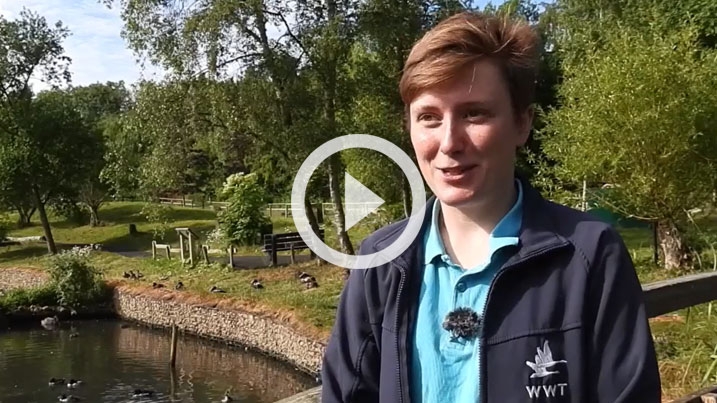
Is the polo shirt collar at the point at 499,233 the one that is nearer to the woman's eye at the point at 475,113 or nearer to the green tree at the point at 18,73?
the woman's eye at the point at 475,113

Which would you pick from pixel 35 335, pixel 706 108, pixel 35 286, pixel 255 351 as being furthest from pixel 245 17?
pixel 35 286

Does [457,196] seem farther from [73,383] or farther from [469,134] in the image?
[73,383]

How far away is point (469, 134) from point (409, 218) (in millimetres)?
236

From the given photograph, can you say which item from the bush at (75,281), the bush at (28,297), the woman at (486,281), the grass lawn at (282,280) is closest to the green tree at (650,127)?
the grass lawn at (282,280)

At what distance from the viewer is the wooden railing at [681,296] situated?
2955mm

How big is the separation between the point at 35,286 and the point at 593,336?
2577 cm

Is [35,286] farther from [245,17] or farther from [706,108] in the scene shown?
[706,108]

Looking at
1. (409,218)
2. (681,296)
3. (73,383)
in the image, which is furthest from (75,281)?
(409,218)

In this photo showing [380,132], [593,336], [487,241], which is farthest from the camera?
[380,132]

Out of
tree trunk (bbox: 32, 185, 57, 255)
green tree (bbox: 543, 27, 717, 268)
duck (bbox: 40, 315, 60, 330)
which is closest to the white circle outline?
green tree (bbox: 543, 27, 717, 268)

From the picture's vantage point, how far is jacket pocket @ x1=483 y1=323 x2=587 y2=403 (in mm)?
1223

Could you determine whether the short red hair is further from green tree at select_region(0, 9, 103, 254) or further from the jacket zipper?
green tree at select_region(0, 9, 103, 254)

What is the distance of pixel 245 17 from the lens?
50.1ft

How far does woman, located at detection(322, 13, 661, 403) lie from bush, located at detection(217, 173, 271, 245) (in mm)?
19514
